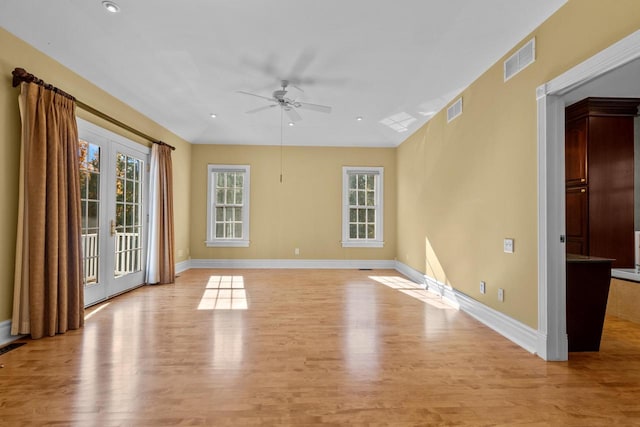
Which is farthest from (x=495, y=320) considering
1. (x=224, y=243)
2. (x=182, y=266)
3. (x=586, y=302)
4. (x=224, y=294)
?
(x=182, y=266)

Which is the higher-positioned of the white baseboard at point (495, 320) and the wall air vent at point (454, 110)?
the wall air vent at point (454, 110)

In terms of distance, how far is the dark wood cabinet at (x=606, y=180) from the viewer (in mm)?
3975

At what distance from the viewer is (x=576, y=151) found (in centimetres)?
422

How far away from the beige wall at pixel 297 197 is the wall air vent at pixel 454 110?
2.89 metres

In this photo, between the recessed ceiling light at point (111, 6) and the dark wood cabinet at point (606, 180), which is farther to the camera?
the dark wood cabinet at point (606, 180)

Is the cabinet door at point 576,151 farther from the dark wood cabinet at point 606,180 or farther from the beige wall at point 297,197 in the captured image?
the beige wall at point 297,197

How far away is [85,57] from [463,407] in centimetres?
470

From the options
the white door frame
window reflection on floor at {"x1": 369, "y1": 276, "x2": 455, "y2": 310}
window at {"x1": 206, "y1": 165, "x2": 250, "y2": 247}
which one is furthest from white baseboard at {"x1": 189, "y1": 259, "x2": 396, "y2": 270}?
the white door frame

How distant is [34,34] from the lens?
2.90m

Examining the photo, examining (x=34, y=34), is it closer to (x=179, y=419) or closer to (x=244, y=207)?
(x=179, y=419)

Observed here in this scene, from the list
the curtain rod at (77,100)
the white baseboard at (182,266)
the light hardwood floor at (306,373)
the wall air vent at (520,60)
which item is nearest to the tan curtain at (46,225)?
the curtain rod at (77,100)

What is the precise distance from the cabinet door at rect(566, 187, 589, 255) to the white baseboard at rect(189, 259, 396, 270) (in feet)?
11.5

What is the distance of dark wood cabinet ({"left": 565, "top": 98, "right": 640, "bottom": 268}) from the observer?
397cm

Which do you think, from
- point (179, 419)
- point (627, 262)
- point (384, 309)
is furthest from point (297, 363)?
point (627, 262)
